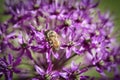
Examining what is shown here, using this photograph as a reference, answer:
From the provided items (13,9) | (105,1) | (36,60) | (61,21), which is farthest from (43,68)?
(105,1)

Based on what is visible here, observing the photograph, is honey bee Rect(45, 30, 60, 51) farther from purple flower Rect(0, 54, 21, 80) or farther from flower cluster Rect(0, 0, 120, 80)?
purple flower Rect(0, 54, 21, 80)

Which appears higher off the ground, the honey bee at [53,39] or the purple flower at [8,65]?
the honey bee at [53,39]

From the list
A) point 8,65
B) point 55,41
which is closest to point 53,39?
point 55,41

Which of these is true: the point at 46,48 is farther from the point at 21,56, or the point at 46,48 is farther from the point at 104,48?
the point at 104,48

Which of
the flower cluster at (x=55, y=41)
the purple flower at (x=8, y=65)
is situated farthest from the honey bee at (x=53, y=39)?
the purple flower at (x=8, y=65)

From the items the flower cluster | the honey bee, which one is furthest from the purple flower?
the honey bee

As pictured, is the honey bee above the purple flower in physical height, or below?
above

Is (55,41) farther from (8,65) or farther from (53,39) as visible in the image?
(8,65)

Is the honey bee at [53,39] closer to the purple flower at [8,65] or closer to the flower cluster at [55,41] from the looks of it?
the flower cluster at [55,41]
